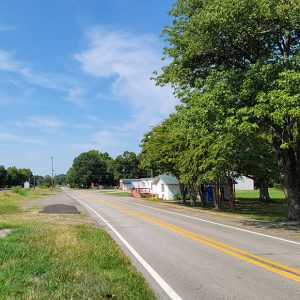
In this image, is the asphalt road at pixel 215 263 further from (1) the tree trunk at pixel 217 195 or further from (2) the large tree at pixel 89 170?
(2) the large tree at pixel 89 170

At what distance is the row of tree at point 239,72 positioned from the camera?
650 inches

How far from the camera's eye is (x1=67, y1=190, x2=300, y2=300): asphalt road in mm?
7688

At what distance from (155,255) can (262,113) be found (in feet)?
23.8

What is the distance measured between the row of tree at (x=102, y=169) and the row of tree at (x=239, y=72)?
13879 cm

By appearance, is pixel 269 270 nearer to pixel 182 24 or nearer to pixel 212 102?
pixel 212 102

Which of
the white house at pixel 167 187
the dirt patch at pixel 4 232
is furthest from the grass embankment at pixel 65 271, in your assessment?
the white house at pixel 167 187

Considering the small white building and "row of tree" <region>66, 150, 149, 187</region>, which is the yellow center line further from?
"row of tree" <region>66, 150, 149, 187</region>

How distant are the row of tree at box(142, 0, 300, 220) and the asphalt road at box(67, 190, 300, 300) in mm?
4485

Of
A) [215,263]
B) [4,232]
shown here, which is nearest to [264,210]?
[4,232]

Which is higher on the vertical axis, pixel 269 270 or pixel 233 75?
pixel 233 75

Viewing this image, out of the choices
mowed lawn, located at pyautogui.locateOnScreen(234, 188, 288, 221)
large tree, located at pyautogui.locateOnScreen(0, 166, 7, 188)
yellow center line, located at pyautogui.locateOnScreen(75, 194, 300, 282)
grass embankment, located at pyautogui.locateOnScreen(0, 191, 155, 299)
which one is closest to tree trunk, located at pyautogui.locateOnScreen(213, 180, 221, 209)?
mowed lawn, located at pyautogui.locateOnScreen(234, 188, 288, 221)

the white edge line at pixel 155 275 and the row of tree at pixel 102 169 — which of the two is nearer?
the white edge line at pixel 155 275

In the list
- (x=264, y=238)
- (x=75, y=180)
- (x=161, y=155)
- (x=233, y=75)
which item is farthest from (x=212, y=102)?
(x=75, y=180)

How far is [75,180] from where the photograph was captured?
169500 mm
